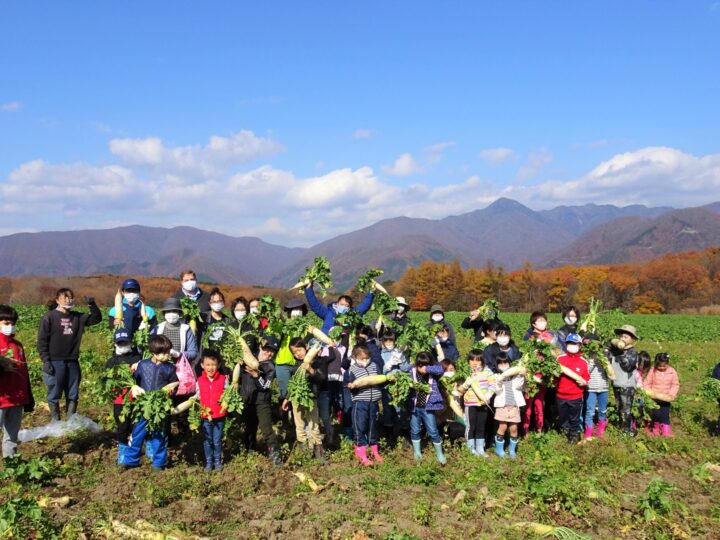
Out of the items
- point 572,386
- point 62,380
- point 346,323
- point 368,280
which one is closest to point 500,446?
point 572,386

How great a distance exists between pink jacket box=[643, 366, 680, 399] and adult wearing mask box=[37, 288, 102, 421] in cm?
1089

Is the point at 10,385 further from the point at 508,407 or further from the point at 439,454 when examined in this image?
the point at 508,407

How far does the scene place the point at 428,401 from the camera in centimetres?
798

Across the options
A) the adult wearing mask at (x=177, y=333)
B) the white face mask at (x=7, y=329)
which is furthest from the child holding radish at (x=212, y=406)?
the white face mask at (x=7, y=329)

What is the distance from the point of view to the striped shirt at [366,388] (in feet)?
26.5

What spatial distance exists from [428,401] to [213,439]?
345 cm

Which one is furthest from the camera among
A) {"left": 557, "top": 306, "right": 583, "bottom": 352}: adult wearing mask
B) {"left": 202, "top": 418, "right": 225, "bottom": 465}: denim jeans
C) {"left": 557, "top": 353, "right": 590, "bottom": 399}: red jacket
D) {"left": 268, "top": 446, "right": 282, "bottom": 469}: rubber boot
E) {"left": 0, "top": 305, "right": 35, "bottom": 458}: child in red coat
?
{"left": 557, "top": 306, "right": 583, "bottom": 352}: adult wearing mask

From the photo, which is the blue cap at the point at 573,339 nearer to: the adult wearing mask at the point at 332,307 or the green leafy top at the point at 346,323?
the adult wearing mask at the point at 332,307

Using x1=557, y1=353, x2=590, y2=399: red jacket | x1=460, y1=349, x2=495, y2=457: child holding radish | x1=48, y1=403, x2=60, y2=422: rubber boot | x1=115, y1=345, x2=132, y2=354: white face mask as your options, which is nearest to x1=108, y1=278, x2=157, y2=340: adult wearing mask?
x1=115, y1=345, x2=132, y2=354: white face mask

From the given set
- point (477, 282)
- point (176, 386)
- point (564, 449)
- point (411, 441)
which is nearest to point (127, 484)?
point (176, 386)

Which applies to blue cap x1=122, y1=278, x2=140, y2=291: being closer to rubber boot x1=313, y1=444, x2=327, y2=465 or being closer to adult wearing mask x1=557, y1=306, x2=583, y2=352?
rubber boot x1=313, y1=444, x2=327, y2=465

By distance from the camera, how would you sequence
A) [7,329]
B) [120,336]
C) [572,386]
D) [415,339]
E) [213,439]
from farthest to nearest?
[572,386] < [415,339] < [120,336] < [213,439] < [7,329]

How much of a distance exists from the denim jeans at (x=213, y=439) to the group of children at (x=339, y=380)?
0.02 meters

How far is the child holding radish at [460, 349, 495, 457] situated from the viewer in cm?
830
